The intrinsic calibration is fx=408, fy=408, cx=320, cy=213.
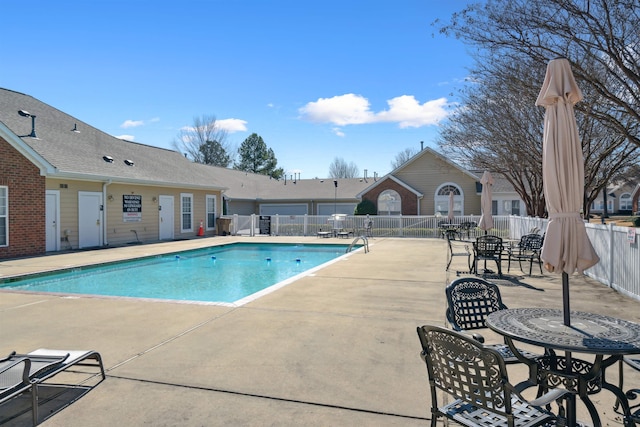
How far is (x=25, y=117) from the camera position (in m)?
16.5

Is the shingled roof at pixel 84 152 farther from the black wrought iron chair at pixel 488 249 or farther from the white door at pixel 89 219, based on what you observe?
the black wrought iron chair at pixel 488 249

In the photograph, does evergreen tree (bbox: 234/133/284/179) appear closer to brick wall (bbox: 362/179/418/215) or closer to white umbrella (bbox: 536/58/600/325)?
brick wall (bbox: 362/179/418/215)

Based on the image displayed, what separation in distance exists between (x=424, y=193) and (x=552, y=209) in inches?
988

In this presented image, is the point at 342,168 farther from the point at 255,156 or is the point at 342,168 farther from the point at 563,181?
the point at 563,181

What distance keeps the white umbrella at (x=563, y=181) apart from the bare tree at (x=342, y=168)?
63.6m

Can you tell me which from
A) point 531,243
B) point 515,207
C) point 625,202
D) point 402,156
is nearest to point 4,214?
point 531,243

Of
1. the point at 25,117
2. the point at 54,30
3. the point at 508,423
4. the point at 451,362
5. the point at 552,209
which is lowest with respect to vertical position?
the point at 508,423

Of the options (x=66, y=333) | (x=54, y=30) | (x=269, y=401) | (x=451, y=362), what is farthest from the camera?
(x=54, y=30)

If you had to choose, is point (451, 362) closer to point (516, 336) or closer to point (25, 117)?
point (516, 336)

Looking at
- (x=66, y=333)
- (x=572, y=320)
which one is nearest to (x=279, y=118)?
(x=66, y=333)

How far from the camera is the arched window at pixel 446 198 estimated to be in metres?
27.2

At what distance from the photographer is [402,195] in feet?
89.9

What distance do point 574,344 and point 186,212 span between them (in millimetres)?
21564

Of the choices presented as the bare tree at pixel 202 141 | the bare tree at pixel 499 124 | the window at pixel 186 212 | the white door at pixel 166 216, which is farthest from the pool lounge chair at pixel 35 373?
the bare tree at pixel 202 141
